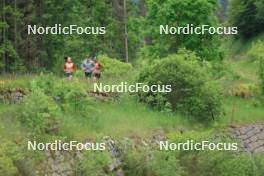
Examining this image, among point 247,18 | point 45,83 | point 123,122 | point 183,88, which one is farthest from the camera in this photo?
point 247,18

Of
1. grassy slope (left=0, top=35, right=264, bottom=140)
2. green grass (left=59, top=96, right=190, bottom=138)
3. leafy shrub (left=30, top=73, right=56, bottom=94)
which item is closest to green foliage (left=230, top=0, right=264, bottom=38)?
grassy slope (left=0, top=35, right=264, bottom=140)

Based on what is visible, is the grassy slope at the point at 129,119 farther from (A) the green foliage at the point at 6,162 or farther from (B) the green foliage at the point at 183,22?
(B) the green foliage at the point at 183,22

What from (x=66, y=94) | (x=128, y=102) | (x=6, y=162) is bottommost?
(x=6, y=162)

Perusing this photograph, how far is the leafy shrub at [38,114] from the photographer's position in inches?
866

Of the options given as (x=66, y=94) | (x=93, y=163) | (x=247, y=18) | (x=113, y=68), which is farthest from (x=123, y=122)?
(x=247, y=18)

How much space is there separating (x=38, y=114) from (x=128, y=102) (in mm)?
8256

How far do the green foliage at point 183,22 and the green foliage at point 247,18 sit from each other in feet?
90.1

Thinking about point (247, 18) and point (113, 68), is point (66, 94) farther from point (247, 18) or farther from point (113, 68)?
point (247, 18)

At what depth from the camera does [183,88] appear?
30.5 metres

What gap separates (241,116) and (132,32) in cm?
2305

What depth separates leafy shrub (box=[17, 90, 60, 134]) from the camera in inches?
866

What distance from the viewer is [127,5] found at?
192 feet

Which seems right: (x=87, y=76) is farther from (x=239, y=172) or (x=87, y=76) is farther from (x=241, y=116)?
(x=239, y=172)

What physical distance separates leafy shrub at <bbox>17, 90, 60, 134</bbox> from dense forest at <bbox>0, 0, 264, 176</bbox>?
33mm
